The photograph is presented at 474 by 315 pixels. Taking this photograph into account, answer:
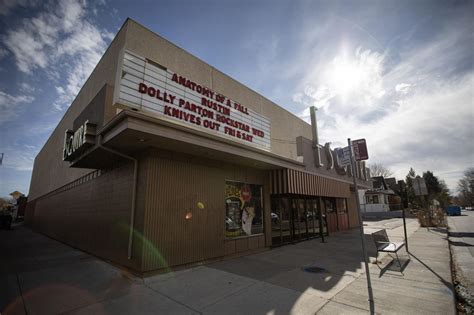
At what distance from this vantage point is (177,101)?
23.1 ft

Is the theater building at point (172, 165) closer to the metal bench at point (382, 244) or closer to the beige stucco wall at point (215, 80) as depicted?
the beige stucco wall at point (215, 80)

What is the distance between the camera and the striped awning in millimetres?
10539

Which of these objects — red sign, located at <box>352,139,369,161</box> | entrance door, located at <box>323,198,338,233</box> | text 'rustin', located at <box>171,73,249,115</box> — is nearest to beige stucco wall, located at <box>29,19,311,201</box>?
text 'rustin', located at <box>171,73,249,115</box>

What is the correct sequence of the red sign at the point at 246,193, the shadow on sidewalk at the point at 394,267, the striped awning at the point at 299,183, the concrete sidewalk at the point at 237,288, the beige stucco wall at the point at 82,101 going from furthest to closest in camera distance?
1. the striped awning at the point at 299,183
2. the red sign at the point at 246,193
3. the beige stucco wall at the point at 82,101
4. the shadow on sidewalk at the point at 394,267
5. the concrete sidewalk at the point at 237,288

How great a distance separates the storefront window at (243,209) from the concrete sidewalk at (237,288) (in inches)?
51.8

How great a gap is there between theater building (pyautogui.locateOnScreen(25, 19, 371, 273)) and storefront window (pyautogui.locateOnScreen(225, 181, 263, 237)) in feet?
0.14

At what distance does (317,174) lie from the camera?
12.9 m

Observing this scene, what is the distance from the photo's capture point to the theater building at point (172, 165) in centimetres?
638

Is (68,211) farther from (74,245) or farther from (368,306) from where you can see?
(368,306)

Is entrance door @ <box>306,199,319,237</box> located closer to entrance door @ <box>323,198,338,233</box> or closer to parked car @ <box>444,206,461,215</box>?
entrance door @ <box>323,198,338,233</box>

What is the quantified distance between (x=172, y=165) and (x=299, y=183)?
21.7 ft

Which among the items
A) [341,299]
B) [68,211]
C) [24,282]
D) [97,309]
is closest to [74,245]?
[68,211]

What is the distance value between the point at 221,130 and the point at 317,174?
7329mm

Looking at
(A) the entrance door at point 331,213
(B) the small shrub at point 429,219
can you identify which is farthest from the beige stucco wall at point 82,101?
(B) the small shrub at point 429,219
